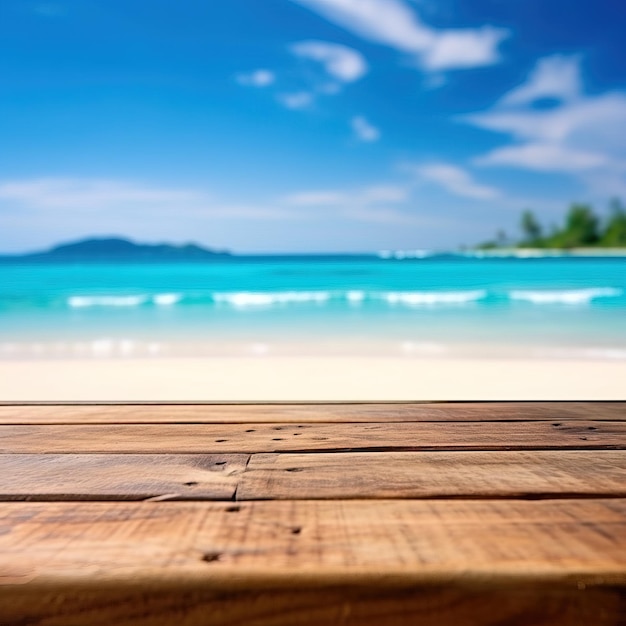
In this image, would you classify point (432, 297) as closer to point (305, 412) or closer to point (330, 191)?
point (305, 412)

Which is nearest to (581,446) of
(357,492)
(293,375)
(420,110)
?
(357,492)

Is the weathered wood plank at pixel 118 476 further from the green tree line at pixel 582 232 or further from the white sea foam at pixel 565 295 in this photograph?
the green tree line at pixel 582 232

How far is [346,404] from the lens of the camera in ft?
4.42

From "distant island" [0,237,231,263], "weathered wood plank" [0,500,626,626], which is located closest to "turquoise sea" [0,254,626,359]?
"weathered wood plank" [0,500,626,626]

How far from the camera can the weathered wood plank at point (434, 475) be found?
788 mm

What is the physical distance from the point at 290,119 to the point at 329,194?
1228cm

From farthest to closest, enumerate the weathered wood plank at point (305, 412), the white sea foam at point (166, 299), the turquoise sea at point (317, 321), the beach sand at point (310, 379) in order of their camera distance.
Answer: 1. the white sea foam at point (166, 299)
2. the turquoise sea at point (317, 321)
3. the beach sand at point (310, 379)
4. the weathered wood plank at point (305, 412)

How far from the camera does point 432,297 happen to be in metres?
11.5

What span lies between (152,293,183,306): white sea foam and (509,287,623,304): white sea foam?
6469mm

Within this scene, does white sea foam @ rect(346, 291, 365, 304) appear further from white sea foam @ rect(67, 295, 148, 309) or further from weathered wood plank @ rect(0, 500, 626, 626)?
weathered wood plank @ rect(0, 500, 626, 626)

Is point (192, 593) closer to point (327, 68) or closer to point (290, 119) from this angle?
point (290, 119)

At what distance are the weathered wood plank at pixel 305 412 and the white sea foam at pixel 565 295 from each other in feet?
31.2

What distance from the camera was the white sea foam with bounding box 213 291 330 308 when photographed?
1105 cm

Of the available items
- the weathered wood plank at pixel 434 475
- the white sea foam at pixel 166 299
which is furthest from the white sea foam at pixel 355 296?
the weathered wood plank at pixel 434 475
